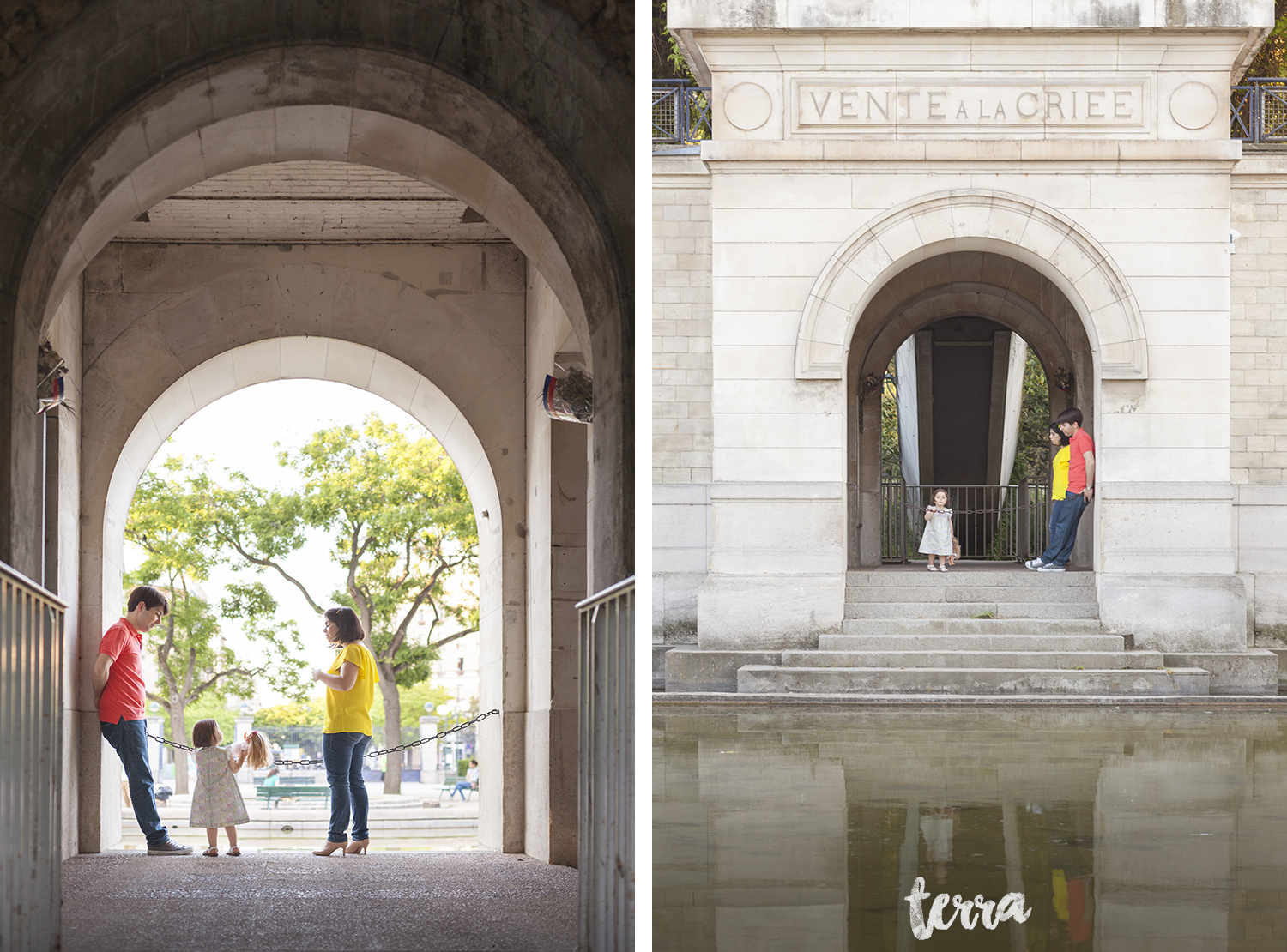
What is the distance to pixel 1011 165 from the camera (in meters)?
7.92

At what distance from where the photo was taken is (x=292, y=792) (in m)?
13.1

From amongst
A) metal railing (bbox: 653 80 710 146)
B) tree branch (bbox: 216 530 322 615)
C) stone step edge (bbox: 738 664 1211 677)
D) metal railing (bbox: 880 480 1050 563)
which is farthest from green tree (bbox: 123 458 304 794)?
stone step edge (bbox: 738 664 1211 677)

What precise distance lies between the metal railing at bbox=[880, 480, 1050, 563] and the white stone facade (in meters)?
2.90

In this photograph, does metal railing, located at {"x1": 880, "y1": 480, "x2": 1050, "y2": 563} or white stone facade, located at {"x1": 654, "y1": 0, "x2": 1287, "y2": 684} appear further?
metal railing, located at {"x1": 880, "y1": 480, "x2": 1050, "y2": 563}

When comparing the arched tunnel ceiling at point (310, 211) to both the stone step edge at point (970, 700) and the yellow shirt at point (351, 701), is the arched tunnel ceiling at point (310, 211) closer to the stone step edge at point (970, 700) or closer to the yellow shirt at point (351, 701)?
the yellow shirt at point (351, 701)

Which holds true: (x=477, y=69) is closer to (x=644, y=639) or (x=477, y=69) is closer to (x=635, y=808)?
(x=644, y=639)

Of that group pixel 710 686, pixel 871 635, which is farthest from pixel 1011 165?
pixel 710 686

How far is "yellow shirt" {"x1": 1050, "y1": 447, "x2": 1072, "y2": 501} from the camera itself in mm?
8047

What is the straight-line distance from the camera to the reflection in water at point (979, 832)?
6.97ft

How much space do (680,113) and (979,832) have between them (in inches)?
239

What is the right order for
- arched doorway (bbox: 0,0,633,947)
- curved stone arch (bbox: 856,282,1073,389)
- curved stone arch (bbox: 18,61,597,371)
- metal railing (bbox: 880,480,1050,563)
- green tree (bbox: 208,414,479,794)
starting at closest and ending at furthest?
arched doorway (bbox: 0,0,633,947) < curved stone arch (bbox: 18,61,597,371) < curved stone arch (bbox: 856,282,1073,389) < metal railing (bbox: 880,480,1050,563) < green tree (bbox: 208,414,479,794)

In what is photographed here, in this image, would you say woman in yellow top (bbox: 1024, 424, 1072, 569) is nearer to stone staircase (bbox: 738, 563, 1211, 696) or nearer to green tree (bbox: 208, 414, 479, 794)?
stone staircase (bbox: 738, 563, 1211, 696)

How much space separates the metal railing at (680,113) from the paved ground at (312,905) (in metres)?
5.25

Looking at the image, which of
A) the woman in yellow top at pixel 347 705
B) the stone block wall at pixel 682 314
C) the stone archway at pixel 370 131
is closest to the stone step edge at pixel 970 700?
the woman in yellow top at pixel 347 705
